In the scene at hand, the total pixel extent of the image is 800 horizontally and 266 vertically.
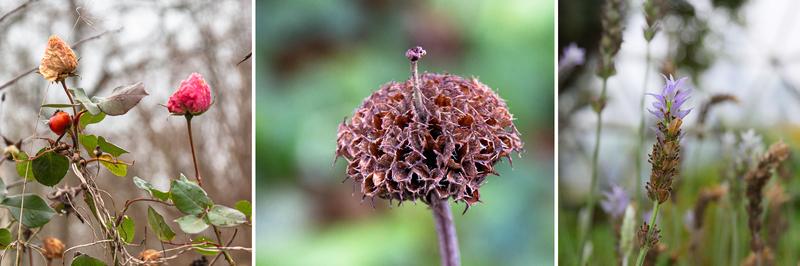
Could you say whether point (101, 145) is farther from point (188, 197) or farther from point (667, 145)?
point (667, 145)

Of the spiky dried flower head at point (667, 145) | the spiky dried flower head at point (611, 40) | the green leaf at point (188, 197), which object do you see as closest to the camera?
the spiky dried flower head at point (667, 145)

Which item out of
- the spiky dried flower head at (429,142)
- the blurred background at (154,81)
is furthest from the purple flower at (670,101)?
the blurred background at (154,81)

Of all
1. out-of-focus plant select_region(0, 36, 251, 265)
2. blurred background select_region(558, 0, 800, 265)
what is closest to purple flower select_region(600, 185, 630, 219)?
blurred background select_region(558, 0, 800, 265)

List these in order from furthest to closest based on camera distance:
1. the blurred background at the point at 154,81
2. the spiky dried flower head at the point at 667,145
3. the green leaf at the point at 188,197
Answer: the blurred background at the point at 154,81 → the green leaf at the point at 188,197 → the spiky dried flower head at the point at 667,145

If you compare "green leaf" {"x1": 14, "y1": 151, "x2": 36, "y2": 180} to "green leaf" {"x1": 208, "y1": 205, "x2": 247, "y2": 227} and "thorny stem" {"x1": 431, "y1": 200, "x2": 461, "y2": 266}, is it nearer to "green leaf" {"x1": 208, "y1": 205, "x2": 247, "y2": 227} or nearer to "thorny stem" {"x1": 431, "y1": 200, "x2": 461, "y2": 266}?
"green leaf" {"x1": 208, "y1": 205, "x2": 247, "y2": 227}

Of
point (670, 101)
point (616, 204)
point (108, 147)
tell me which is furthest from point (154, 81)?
point (670, 101)

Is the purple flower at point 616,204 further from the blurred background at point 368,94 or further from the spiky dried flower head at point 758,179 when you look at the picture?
the blurred background at point 368,94
